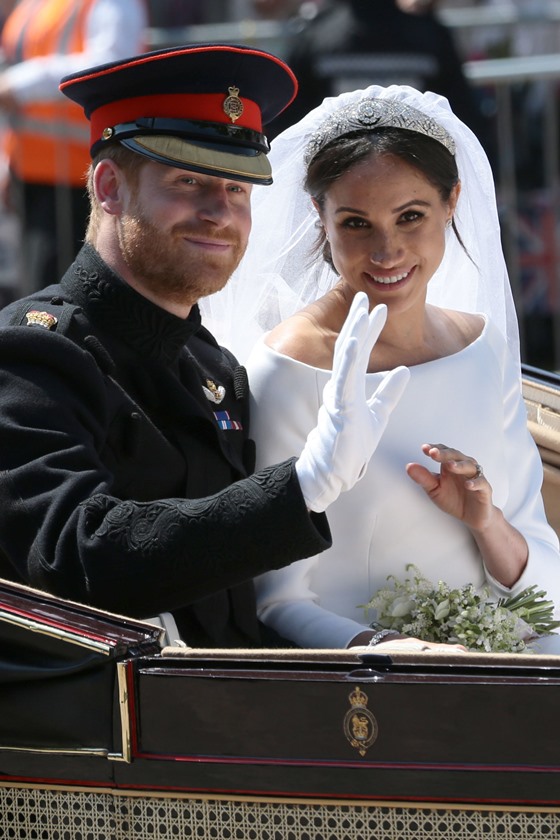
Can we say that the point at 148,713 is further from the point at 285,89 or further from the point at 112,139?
the point at 285,89

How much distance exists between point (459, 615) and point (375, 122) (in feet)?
2.81

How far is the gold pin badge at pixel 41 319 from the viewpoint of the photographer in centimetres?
219

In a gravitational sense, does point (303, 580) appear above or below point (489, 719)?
above

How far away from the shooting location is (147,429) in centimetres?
227

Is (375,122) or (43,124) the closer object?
(375,122)

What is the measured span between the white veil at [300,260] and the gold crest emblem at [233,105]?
0.34 metres

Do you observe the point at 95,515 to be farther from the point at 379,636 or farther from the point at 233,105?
the point at 233,105

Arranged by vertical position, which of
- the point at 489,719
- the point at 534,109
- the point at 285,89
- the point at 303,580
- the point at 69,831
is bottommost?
the point at 69,831

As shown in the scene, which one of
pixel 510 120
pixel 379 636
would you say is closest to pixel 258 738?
pixel 379 636

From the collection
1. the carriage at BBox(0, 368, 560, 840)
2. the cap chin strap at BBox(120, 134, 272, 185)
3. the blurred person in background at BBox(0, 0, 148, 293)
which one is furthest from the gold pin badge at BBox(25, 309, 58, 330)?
the blurred person in background at BBox(0, 0, 148, 293)

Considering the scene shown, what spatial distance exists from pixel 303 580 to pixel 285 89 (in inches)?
33.0

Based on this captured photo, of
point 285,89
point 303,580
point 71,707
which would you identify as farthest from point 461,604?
point 285,89

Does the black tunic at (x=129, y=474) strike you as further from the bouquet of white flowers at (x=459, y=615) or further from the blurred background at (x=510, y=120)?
the blurred background at (x=510, y=120)

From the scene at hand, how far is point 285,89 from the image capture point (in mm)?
2492
